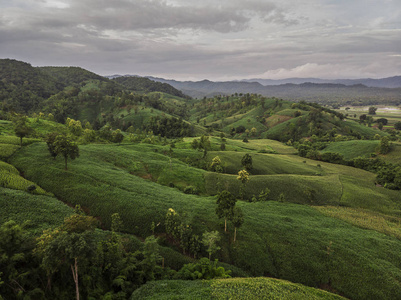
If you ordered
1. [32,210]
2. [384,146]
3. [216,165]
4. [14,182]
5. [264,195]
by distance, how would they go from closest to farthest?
1. [32,210]
2. [14,182]
3. [264,195]
4. [216,165]
5. [384,146]

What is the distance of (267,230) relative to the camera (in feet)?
155

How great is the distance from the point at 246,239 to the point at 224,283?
1541cm

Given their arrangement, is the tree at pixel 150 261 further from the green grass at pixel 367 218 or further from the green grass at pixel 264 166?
the green grass at pixel 264 166

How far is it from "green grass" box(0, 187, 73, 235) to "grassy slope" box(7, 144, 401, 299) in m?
5.04

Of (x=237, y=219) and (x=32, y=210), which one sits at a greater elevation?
(x=32, y=210)

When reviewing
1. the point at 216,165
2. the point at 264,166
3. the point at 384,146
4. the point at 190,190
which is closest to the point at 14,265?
the point at 190,190

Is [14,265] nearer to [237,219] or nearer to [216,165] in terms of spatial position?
[237,219]

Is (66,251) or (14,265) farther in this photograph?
(14,265)

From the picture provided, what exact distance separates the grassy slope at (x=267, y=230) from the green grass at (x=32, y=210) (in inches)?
198

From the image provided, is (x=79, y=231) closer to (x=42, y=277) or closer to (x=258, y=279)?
(x=42, y=277)

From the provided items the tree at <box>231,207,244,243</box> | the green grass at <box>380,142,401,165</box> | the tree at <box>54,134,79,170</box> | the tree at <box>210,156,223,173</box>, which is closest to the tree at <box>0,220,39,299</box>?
the tree at <box>54,134,79,170</box>

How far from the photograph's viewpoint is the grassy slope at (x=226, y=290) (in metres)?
27.6

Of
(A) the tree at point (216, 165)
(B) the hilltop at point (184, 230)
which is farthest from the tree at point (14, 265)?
(A) the tree at point (216, 165)

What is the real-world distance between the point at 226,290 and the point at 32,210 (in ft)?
131
